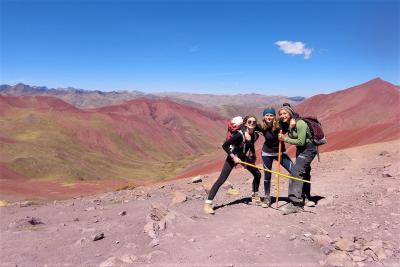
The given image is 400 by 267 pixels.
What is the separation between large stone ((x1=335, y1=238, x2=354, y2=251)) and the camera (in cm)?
639

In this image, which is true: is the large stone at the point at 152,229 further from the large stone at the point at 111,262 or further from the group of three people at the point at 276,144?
the group of three people at the point at 276,144

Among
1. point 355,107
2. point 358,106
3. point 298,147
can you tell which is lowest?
point 298,147

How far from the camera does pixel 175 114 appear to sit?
140 meters

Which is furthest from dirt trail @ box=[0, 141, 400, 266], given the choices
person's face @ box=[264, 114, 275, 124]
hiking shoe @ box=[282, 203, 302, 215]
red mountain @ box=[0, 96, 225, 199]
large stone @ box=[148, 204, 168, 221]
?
red mountain @ box=[0, 96, 225, 199]

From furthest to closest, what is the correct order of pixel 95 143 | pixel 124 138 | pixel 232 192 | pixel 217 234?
pixel 124 138 < pixel 95 143 < pixel 232 192 < pixel 217 234

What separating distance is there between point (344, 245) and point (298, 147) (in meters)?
2.62

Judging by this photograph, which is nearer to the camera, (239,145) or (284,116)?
(284,116)

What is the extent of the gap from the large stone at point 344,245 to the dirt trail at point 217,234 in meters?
0.01

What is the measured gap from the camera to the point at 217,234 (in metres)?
6.97

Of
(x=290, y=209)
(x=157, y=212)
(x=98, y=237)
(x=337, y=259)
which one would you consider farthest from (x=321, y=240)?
(x=98, y=237)

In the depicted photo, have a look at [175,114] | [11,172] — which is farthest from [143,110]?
[11,172]

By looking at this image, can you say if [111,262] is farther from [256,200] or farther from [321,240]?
[256,200]

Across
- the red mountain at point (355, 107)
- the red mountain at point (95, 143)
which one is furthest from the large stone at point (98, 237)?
the red mountain at point (355, 107)

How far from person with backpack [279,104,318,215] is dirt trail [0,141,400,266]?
32 centimetres
